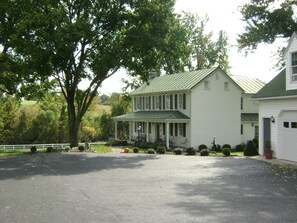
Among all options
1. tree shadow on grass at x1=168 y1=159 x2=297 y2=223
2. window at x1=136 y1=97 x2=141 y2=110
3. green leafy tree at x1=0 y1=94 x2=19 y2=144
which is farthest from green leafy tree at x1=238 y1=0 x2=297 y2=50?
green leafy tree at x1=0 y1=94 x2=19 y2=144

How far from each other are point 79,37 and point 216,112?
648 inches

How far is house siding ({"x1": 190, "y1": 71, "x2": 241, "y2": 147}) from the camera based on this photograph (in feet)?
120

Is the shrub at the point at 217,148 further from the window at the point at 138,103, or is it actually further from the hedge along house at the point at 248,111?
the window at the point at 138,103

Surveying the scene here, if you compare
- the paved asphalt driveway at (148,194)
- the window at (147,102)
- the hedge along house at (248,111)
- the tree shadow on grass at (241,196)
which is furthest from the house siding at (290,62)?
the window at (147,102)

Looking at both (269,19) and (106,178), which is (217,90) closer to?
(269,19)

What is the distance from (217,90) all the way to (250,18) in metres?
11.1

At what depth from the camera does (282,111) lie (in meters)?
22.5

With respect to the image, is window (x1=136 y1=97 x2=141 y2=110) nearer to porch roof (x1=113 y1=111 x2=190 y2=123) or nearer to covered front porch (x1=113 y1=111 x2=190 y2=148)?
covered front porch (x1=113 y1=111 x2=190 y2=148)

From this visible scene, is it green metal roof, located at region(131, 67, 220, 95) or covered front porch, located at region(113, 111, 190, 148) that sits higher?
green metal roof, located at region(131, 67, 220, 95)

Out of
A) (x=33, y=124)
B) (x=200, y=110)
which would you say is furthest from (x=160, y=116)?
(x=33, y=124)

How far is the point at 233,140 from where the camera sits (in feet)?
126

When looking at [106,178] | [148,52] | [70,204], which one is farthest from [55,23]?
[70,204]

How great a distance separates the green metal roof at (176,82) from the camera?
37181 millimetres

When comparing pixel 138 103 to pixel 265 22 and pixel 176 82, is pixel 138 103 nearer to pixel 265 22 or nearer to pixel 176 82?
pixel 176 82
